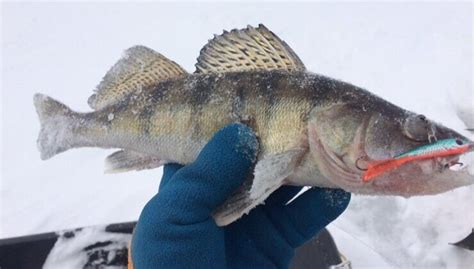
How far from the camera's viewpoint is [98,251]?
2820 millimetres

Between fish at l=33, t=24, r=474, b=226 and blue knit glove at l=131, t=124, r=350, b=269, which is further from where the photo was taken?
blue knit glove at l=131, t=124, r=350, b=269

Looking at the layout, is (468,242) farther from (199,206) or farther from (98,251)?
(98,251)

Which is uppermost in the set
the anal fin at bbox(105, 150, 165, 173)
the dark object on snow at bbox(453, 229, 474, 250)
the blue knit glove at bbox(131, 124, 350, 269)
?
the anal fin at bbox(105, 150, 165, 173)

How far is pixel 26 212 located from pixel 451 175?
2956 millimetres

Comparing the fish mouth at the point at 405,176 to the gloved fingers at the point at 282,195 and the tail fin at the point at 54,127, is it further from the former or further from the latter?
the tail fin at the point at 54,127

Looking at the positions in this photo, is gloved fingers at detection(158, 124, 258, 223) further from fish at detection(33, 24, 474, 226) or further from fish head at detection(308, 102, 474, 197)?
fish head at detection(308, 102, 474, 197)

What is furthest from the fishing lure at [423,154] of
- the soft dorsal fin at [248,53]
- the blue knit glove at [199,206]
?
the soft dorsal fin at [248,53]

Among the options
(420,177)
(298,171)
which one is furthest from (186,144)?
(420,177)

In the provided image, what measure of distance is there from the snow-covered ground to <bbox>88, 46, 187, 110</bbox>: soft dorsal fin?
150cm

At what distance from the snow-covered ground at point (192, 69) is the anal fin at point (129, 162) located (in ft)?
4.71

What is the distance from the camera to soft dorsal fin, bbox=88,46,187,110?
1792mm

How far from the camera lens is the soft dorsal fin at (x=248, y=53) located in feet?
5.24

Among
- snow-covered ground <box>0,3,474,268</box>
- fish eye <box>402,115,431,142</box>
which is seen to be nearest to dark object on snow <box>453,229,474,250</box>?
snow-covered ground <box>0,3,474,268</box>

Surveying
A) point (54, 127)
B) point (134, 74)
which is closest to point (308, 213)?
point (134, 74)
